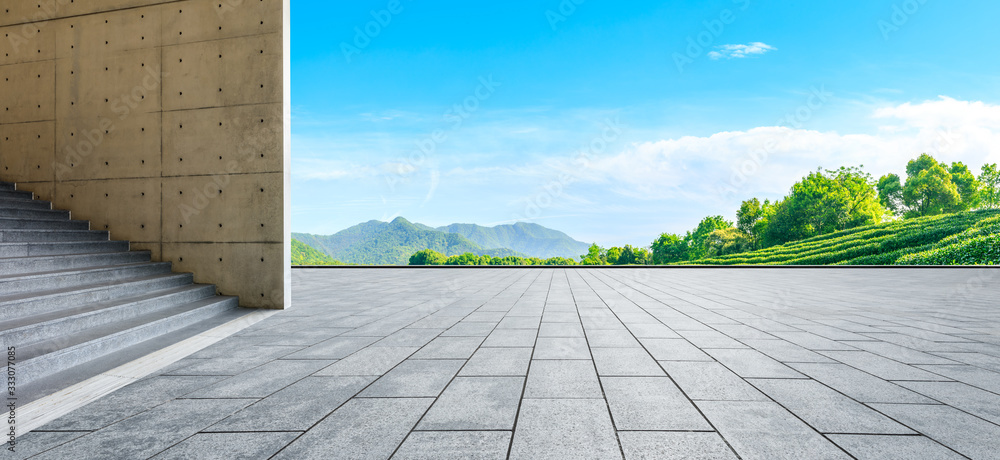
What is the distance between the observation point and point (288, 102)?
26.5ft

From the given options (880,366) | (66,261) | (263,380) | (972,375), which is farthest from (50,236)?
(972,375)

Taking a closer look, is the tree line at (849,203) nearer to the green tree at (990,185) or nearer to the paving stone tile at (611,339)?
the green tree at (990,185)

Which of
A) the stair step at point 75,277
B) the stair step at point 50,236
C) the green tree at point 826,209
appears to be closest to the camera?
the stair step at point 75,277

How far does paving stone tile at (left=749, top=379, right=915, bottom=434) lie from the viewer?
2926 mm

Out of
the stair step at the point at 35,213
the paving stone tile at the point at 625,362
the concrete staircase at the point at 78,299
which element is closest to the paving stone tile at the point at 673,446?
the paving stone tile at the point at 625,362

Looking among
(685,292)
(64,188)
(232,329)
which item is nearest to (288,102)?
(232,329)

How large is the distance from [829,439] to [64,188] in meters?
12.0

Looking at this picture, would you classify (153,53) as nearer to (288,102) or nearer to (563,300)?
(288,102)

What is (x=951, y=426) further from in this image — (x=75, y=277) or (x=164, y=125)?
(x=164, y=125)

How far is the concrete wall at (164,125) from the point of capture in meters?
7.94

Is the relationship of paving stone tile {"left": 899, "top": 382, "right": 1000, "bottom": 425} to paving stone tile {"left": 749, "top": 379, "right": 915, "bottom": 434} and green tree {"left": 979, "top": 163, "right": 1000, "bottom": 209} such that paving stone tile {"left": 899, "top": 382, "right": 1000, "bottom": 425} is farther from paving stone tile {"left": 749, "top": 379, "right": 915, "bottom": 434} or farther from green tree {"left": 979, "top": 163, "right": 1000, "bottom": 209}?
green tree {"left": 979, "top": 163, "right": 1000, "bottom": 209}

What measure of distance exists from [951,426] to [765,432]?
1.30 m

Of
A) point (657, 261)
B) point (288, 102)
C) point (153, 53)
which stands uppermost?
point (153, 53)

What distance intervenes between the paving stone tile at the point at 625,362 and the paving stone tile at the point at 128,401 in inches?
141
